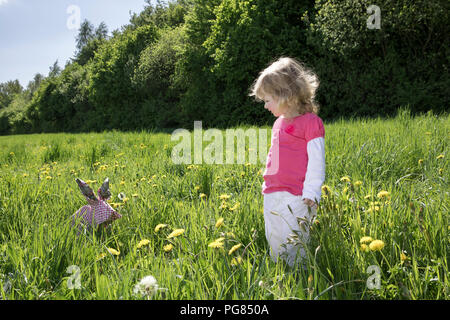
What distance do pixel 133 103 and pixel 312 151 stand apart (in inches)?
708

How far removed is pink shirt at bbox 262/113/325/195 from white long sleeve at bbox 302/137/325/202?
0.05 metres

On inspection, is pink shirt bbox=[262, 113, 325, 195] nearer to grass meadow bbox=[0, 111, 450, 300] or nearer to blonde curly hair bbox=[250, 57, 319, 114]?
blonde curly hair bbox=[250, 57, 319, 114]

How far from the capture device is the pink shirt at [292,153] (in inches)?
69.0

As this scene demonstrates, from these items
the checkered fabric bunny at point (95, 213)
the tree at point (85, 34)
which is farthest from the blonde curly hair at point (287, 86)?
the tree at point (85, 34)

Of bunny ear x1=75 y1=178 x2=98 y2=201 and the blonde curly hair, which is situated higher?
the blonde curly hair

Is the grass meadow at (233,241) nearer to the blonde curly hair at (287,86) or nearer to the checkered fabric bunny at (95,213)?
the checkered fabric bunny at (95,213)

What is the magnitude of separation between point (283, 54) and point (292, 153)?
29.1ft

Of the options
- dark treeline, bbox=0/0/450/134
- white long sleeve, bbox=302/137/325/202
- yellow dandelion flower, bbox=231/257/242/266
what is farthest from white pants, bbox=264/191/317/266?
dark treeline, bbox=0/0/450/134

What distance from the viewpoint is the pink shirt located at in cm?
175

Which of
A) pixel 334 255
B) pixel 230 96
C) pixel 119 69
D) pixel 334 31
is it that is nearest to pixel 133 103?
pixel 119 69

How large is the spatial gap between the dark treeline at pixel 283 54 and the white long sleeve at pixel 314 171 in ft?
20.7

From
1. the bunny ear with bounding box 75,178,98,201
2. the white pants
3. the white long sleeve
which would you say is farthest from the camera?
the bunny ear with bounding box 75,178,98,201
